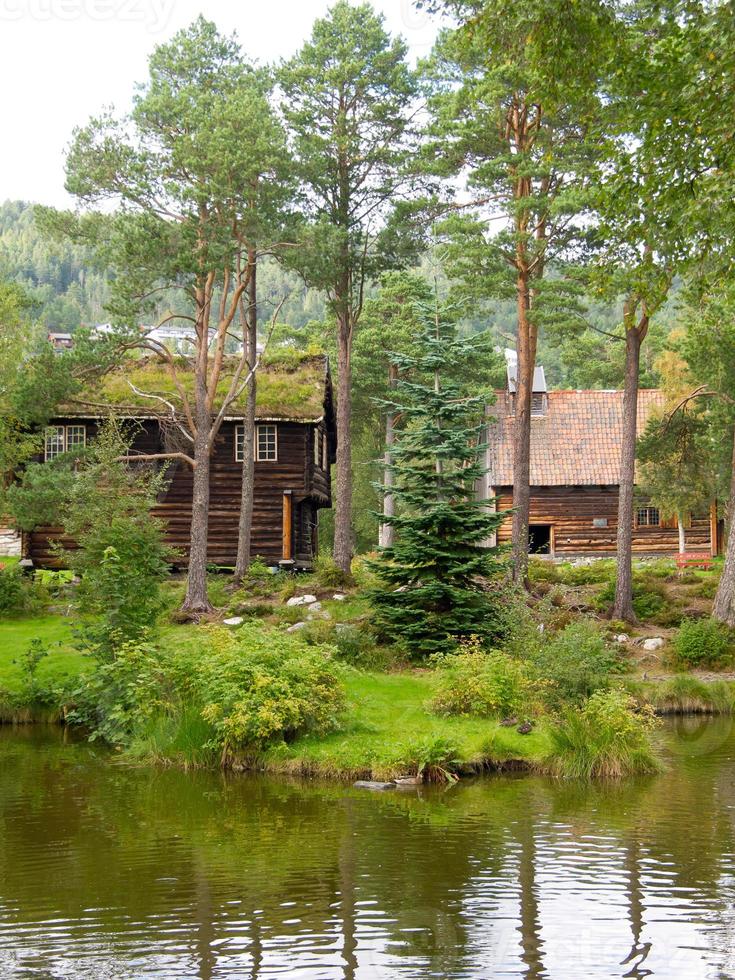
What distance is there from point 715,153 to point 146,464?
2503 cm

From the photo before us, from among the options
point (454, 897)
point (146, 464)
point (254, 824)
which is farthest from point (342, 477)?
point (454, 897)

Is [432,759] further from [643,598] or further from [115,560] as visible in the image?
[643,598]

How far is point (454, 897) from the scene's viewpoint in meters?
10.8

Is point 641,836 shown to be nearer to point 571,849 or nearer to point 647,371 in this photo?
point 571,849

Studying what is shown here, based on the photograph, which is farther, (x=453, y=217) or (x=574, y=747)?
(x=453, y=217)

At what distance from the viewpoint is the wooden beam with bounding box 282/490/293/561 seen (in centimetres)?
3672

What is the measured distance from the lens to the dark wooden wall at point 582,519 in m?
44.2

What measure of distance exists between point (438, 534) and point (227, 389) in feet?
51.6

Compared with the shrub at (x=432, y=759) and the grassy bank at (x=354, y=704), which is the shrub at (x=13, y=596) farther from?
the shrub at (x=432, y=759)

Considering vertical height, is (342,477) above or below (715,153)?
below

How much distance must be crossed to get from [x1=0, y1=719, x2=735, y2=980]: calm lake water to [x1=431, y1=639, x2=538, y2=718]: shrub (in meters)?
2.18

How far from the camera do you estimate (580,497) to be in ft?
145

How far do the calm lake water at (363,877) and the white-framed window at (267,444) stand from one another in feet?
66.5

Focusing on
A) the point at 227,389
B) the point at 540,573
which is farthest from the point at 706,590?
the point at 227,389
